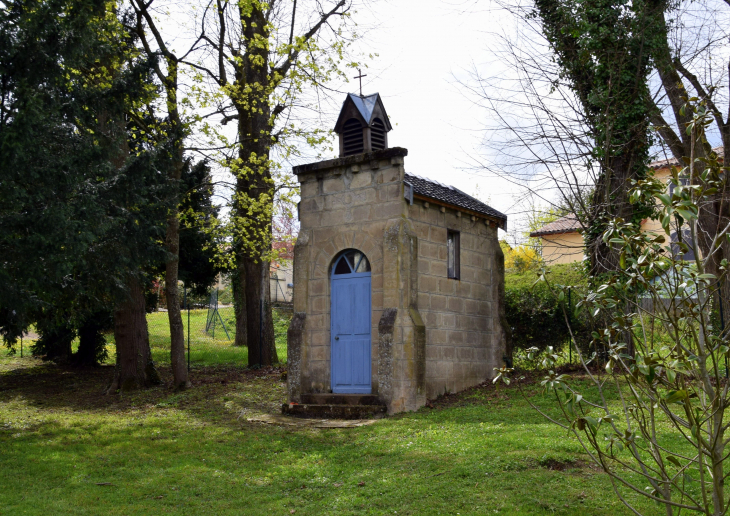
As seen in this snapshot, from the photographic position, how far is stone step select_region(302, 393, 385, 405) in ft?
40.7

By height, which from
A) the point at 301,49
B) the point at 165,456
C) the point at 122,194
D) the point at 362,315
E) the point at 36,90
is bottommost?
the point at 165,456

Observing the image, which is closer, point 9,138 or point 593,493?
point 593,493

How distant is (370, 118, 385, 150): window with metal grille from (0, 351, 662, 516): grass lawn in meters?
5.56

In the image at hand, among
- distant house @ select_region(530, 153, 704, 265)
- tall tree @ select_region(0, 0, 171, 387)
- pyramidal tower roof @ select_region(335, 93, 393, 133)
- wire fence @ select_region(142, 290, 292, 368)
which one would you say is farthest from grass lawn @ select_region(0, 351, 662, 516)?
wire fence @ select_region(142, 290, 292, 368)

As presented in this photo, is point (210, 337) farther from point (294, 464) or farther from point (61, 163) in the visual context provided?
point (294, 464)

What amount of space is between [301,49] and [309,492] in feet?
44.3

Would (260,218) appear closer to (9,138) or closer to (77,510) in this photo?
(9,138)

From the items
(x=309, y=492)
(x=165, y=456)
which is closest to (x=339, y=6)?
(x=165, y=456)

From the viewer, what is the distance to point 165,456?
9.88 m

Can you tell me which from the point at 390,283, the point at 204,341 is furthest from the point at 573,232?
the point at 390,283

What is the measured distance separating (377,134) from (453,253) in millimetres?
3130

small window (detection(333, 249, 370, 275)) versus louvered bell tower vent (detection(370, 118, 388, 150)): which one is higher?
louvered bell tower vent (detection(370, 118, 388, 150))

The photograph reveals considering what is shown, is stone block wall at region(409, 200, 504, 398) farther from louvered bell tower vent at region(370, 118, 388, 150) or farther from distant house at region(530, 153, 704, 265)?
louvered bell tower vent at region(370, 118, 388, 150)

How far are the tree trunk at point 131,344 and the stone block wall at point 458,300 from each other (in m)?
8.07
